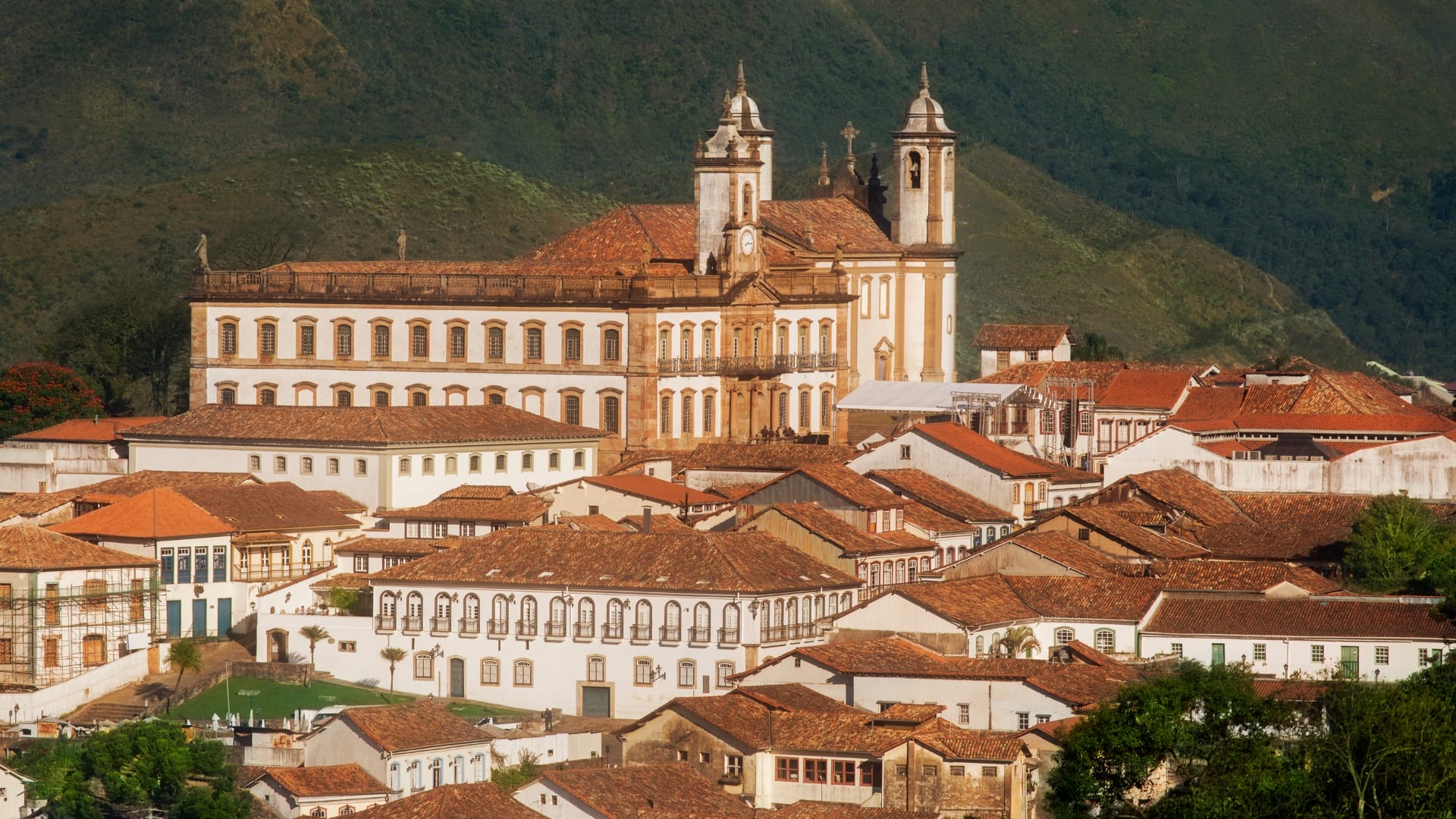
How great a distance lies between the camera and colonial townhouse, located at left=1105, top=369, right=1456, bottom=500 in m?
90.0

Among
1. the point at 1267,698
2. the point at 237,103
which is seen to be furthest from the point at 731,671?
the point at 237,103

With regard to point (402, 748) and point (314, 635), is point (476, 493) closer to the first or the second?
point (314, 635)

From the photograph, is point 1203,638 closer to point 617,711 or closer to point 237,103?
point 617,711

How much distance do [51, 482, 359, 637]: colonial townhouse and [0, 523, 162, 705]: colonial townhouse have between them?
1249 mm

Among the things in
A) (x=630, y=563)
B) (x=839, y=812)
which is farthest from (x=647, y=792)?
(x=630, y=563)

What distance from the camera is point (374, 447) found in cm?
8931

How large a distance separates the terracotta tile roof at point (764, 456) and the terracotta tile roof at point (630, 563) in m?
12.5

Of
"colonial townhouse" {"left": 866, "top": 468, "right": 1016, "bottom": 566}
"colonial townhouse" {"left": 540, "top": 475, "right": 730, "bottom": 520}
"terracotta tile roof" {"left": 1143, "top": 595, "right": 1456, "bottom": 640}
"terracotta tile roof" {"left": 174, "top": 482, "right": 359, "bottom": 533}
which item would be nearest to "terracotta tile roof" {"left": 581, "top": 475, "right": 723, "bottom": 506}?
"colonial townhouse" {"left": 540, "top": 475, "right": 730, "bottom": 520}

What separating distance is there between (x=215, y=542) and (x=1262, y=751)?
3207 centimetres

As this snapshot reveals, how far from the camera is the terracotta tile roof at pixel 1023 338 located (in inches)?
4626

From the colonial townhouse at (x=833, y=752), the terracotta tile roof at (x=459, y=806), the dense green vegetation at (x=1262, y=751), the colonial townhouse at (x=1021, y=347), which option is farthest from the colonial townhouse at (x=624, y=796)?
the colonial townhouse at (x=1021, y=347)

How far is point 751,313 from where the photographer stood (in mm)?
100562

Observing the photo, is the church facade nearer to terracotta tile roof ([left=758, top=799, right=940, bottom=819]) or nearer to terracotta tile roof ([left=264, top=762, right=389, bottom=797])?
terracotta tile roof ([left=264, top=762, right=389, bottom=797])

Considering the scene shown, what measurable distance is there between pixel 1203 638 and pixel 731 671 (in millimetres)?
9410
